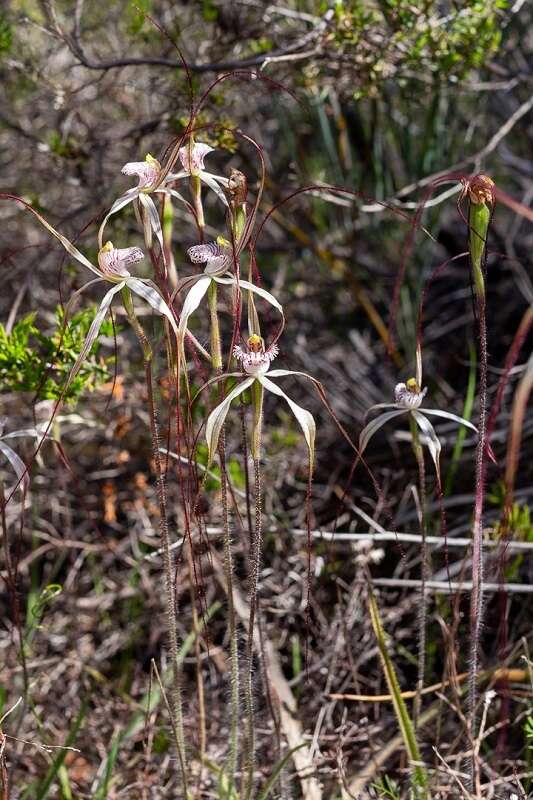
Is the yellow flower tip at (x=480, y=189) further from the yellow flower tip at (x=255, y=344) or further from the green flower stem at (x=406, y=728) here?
the green flower stem at (x=406, y=728)

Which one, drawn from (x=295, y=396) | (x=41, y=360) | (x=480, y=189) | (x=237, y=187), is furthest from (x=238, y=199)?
(x=295, y=396)

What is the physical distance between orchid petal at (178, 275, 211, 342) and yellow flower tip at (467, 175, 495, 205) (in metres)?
0.27

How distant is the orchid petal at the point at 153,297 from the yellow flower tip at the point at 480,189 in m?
0.31

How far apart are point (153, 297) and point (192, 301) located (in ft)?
0.13

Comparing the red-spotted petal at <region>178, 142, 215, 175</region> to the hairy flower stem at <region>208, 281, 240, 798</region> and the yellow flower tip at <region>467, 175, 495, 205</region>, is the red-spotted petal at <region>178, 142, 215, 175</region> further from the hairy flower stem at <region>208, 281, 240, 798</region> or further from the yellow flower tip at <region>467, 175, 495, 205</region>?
the yellow flower tip at <region>467, 175, 495, 205</region>

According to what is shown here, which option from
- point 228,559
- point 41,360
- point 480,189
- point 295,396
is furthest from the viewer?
point 295,396

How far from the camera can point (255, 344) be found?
0.83 metres

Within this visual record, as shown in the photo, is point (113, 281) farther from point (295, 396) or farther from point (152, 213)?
point (295, 396)

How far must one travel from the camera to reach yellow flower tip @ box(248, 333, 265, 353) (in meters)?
0.83

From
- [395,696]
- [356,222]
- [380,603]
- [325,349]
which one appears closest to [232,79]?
[356,222]

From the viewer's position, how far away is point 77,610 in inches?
67.4

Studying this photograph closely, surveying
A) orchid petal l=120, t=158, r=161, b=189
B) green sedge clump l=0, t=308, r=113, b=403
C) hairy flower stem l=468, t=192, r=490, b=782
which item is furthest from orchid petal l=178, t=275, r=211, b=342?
green sedge clump l=0, t=308, r=113, b=403

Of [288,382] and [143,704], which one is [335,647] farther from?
[288,382]

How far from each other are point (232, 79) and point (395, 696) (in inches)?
43.0
